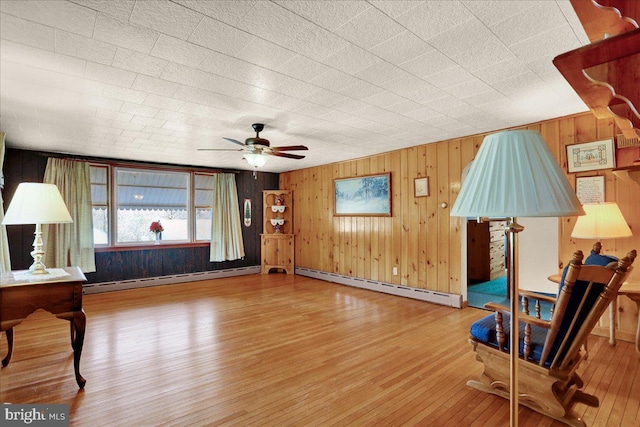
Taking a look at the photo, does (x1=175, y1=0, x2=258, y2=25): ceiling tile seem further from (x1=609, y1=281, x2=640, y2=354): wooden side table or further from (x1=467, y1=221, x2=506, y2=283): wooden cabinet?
(x1=467, y1=221, x2=506, y2=283): wooden cabinet

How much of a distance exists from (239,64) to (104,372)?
267 cm

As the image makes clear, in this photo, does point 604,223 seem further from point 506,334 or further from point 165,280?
point 165,280

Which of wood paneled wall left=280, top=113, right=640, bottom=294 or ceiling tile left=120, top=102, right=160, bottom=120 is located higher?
ceiling tile left=120, top=102, right=160, bottom=120

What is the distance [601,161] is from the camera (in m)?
3.37

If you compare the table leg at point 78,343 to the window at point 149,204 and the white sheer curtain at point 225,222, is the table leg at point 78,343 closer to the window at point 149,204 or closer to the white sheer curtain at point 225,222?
the window at point 149,204

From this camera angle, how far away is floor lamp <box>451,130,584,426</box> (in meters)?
1.00

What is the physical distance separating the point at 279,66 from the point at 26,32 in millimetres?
1472

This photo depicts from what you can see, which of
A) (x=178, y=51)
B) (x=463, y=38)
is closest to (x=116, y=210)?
(x=178, y=51)

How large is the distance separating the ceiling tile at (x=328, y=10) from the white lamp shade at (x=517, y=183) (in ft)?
3.56

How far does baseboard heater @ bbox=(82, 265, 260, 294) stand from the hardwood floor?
1190 millimetres

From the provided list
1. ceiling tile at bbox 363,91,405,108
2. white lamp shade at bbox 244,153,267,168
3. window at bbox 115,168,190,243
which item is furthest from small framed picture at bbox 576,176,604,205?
window at bbox 115,168,190,243

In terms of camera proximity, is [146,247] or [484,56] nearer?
[484,56]

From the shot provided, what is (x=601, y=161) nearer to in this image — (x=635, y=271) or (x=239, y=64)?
(x=635, y=271)

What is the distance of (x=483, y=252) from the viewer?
21.6ft
